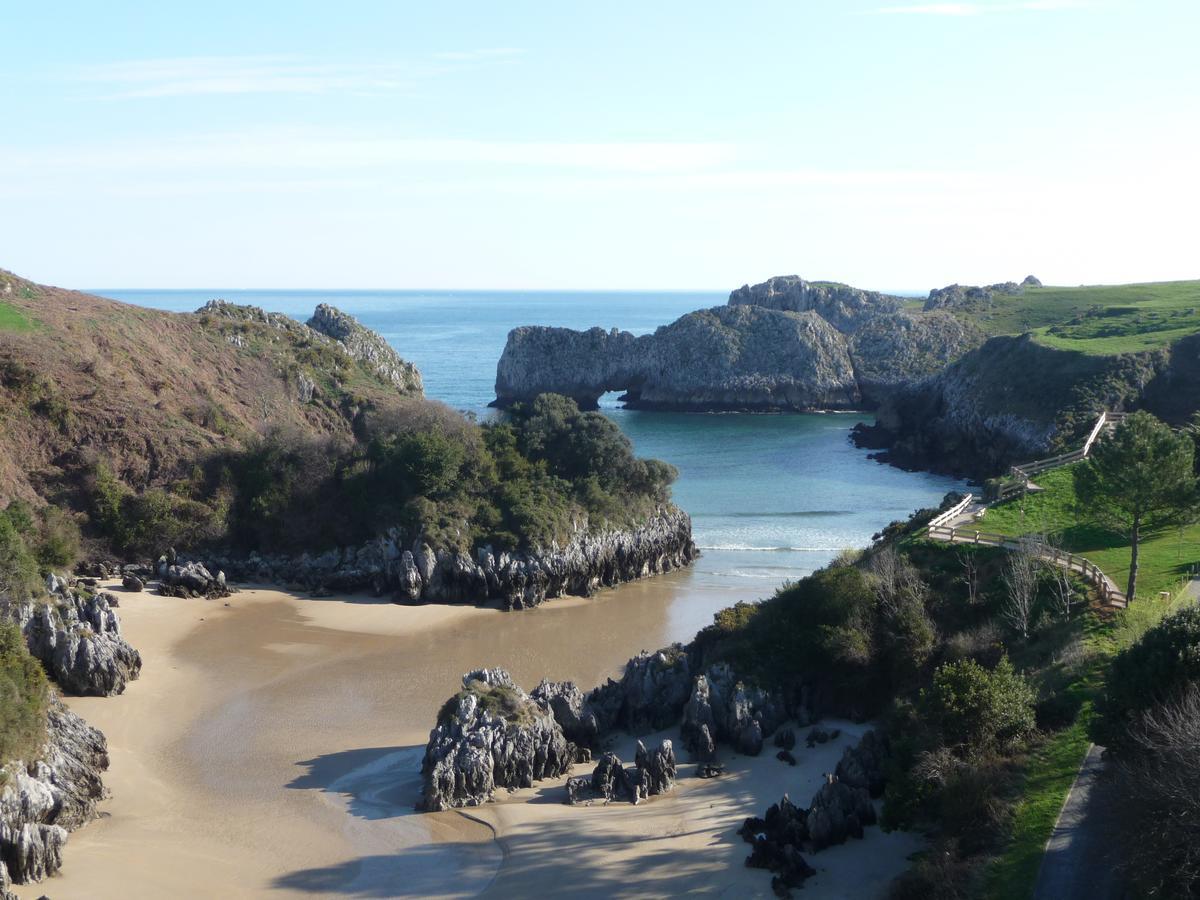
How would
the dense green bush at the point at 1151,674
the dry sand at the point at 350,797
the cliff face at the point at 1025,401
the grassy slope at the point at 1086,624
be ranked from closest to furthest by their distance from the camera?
the grassy slope at the point at 1086,624 → the dense green bush at the point at 1151,674 → the dry sand at the point at 350,797 → the cliff face at the point at 1025,401

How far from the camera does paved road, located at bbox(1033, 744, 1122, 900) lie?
665 inches

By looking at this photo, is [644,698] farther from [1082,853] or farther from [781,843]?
[1082,853]

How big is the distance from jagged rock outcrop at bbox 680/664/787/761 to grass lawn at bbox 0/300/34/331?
37142 mm

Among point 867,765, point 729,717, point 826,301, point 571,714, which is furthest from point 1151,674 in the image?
point 826,301

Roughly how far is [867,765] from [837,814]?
2188 mm

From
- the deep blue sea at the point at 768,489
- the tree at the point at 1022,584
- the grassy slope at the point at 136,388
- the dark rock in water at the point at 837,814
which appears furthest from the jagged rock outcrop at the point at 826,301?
the dark rock in water at the point at 837,814

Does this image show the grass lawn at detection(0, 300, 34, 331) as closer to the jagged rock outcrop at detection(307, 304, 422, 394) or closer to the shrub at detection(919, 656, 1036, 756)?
the jagged rock outcrop at detection(307, 304, 422, 394)

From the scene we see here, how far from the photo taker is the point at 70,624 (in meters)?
31.2

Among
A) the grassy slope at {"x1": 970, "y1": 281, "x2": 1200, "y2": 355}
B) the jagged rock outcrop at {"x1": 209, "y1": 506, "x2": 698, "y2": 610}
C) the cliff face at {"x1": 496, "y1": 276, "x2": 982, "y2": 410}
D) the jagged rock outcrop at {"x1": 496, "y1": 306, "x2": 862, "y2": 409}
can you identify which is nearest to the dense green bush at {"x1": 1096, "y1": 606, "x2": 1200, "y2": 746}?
the jagged rock outcrop at {"x1": 209, "y1": 506, "x2": 698, "y2": 610}

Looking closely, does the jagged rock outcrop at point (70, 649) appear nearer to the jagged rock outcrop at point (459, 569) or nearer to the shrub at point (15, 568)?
the shrub at point (15, 568)

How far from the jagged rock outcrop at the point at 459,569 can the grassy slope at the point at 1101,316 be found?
47.4m

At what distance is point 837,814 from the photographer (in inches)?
852

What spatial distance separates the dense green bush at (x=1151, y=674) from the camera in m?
19.0

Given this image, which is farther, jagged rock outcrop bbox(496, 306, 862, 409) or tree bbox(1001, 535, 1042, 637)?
jagged rock outcrop bbox(496, 306, 862, 409)
